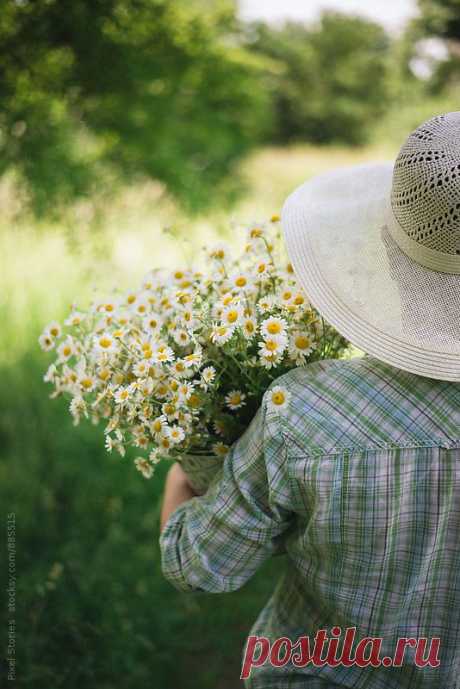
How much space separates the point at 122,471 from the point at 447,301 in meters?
2.42

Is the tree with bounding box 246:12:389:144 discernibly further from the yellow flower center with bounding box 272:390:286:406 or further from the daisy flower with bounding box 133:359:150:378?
the yellow flower center with bounding box 272:390:286:406

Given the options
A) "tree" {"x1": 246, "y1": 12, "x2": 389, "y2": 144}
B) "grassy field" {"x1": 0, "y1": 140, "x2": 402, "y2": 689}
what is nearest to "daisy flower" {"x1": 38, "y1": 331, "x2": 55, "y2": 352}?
"grassy field" {"x1": 0, "y1": 140, "x2": 402, "y2": 689}

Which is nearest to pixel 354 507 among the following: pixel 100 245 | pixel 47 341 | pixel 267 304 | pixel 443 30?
pixel 267 304

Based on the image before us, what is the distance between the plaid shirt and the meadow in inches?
27.5

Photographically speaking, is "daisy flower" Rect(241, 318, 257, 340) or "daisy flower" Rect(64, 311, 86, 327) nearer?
"daisy flower" Rect(241, 318, 257, 340)

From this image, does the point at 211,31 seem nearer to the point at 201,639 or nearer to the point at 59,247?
the point at 59,247

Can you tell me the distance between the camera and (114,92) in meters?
5.26

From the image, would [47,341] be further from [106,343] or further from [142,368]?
[142,368]

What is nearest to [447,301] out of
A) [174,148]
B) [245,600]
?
[245,600]

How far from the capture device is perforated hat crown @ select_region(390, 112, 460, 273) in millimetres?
927

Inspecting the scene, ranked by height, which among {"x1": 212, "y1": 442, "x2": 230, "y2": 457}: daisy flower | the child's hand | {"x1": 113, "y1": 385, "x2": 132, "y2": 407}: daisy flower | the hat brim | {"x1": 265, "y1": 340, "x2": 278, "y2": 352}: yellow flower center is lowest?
the child's hand

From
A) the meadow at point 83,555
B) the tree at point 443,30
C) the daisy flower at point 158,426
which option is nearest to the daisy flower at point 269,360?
the daisy flower at point 158,426

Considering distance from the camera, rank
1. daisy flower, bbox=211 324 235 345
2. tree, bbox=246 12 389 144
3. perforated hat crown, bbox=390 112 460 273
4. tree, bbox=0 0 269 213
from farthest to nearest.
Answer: tree, bbox=246 12 389 144, tree, bbox=0 0 269 213, daisy flower, bbox=211 324 235 345, perforated hat crown, bbox=390 112 460 273

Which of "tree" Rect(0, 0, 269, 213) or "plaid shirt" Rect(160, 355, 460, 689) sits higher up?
"plaid shirt" Rect(160, 355, 460, 689)
